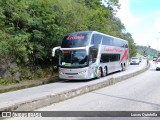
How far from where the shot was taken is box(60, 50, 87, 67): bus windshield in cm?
2025

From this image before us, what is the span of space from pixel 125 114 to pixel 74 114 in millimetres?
1642

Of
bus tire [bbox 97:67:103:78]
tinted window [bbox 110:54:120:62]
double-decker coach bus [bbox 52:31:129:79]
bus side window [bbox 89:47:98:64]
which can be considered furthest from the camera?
tinted window [bbox 110:54:120:62]

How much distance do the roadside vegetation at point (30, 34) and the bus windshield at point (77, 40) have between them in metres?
3.38

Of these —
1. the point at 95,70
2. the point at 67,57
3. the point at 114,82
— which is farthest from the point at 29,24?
the point at 114,82

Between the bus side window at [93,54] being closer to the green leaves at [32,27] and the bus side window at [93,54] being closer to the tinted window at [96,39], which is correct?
the tinted window at [96,39]

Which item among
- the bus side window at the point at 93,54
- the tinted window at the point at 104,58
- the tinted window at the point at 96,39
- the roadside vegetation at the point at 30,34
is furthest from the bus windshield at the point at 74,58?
the tinted window at the point at 104,58

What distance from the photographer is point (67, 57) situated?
813 inches

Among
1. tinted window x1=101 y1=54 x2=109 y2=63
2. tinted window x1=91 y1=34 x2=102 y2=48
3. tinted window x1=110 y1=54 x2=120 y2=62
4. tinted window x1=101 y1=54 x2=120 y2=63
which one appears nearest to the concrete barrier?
tinted window x1=91 y1=34 x2=102 y2=48

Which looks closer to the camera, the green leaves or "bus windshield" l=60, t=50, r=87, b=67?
"bus windshield" l=60, t=50, r=87, b=67

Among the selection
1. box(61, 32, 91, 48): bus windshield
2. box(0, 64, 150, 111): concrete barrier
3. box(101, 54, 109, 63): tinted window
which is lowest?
box(0, 64, 150, 111): concrete barrier

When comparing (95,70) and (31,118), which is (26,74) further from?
(31,118)

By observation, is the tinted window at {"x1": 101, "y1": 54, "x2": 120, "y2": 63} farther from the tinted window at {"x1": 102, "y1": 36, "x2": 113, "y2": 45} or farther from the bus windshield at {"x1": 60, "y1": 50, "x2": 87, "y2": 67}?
the bus windshield at {"x1": 60, "y1": 50, "x2": 87, "y2": 67}

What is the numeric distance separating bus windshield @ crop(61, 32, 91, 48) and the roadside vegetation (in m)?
3.38

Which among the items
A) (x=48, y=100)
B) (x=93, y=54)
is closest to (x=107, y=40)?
(x=93, y=54)
